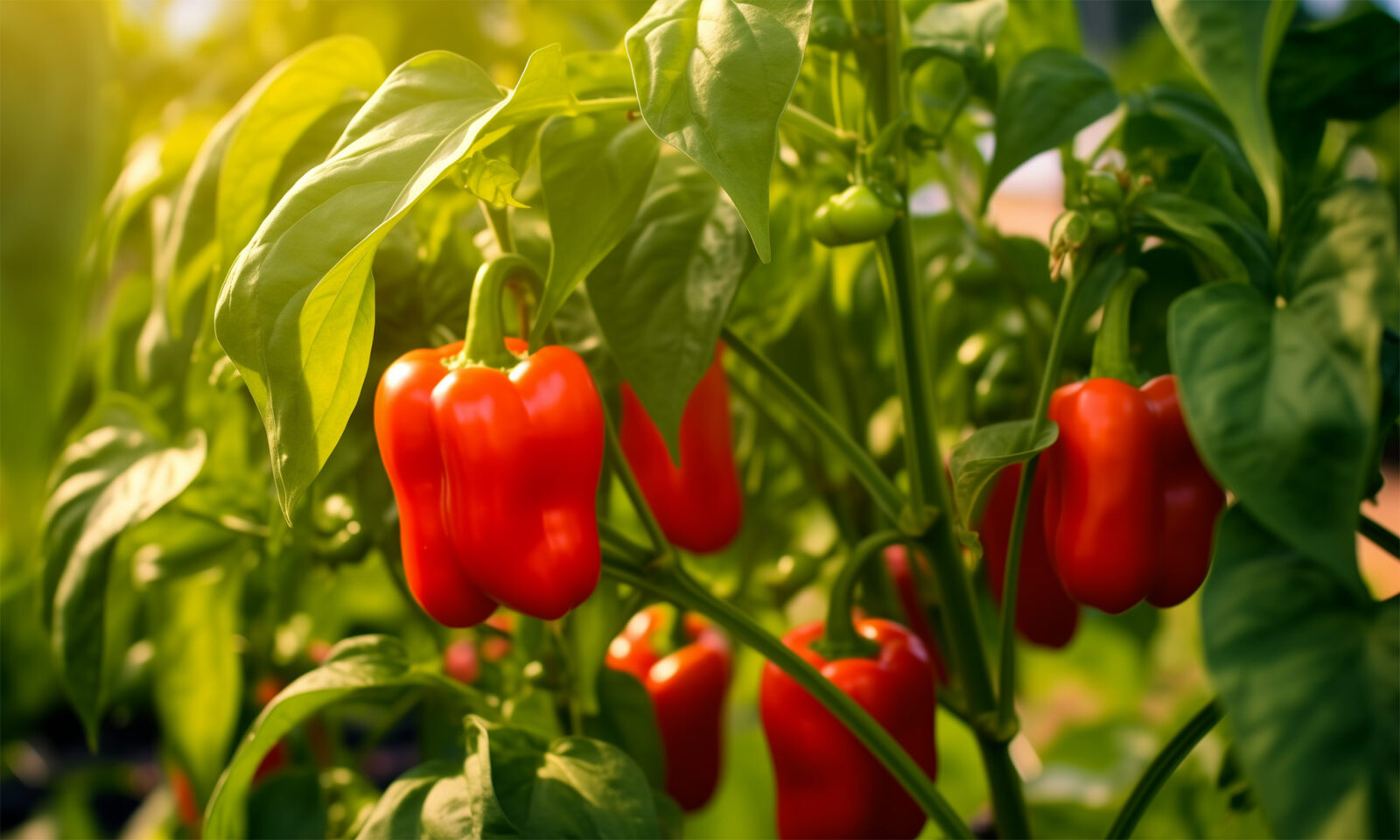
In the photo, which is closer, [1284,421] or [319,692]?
[1284,421]

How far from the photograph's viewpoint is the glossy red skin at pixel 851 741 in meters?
0.54

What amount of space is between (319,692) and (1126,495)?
1.11 feet

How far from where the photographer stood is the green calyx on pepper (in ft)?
1.38

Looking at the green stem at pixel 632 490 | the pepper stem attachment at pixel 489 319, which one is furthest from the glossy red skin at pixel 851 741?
the pepper stem attachment at pixel 489 319

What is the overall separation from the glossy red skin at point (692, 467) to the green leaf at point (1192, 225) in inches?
8.8

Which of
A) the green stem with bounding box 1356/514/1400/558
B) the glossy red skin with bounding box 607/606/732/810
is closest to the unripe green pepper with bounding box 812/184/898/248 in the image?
the green stem with bounding box 1356/514/1400/558

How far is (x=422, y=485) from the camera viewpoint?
0.44 metres

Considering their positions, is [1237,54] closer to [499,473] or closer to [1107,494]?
[1107,494]

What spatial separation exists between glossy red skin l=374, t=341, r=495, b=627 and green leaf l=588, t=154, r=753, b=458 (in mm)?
75

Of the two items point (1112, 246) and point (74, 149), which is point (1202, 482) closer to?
point (1112, 246)

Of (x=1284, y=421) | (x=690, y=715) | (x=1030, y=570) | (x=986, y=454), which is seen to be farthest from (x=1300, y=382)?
(x=690, y=715)

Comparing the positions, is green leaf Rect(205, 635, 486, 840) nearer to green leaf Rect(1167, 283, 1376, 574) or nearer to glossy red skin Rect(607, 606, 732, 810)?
glossy red skin Rect(607, 606, 732, 810)

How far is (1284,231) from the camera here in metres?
0.40

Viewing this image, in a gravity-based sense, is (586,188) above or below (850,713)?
above
